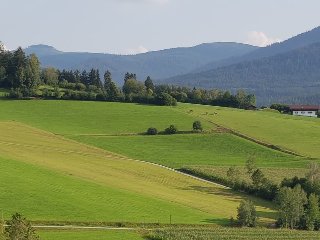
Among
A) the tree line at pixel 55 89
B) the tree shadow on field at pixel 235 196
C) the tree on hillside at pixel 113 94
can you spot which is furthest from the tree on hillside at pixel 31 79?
the tree shadow on field at pixel 235 196

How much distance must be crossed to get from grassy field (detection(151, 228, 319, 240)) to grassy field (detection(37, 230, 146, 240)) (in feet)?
8.60

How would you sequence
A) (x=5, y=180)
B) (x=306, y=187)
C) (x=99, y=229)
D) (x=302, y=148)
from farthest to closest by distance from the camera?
(x=302, y=148) < (x=306, y=187) < (x=5, y=180) < (x=99, y=229)

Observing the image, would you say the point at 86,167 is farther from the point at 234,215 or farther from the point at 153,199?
the point at 234,215

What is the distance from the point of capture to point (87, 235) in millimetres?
45188

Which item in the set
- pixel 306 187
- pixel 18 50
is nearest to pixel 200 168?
pixel 306 187

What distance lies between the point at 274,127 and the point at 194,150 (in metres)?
29.7

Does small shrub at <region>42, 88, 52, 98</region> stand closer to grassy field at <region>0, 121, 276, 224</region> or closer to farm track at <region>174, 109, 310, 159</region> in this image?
farm track at <region>174, 109, 310, 159</region>

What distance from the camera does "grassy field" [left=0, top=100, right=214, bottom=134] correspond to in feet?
374

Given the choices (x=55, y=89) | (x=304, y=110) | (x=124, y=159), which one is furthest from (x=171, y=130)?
(x=304, y=110)

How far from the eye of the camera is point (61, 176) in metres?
63.4

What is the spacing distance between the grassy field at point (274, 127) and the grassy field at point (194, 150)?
6.15 metres

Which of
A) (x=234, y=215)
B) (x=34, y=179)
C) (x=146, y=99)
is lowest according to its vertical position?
(x=234, y=215)

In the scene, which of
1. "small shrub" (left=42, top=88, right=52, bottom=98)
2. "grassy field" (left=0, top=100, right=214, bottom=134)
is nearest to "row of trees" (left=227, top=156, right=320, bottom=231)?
"grassy field" (left=0, top=100, right=214, bottom=134)

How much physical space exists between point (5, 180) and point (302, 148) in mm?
65575
